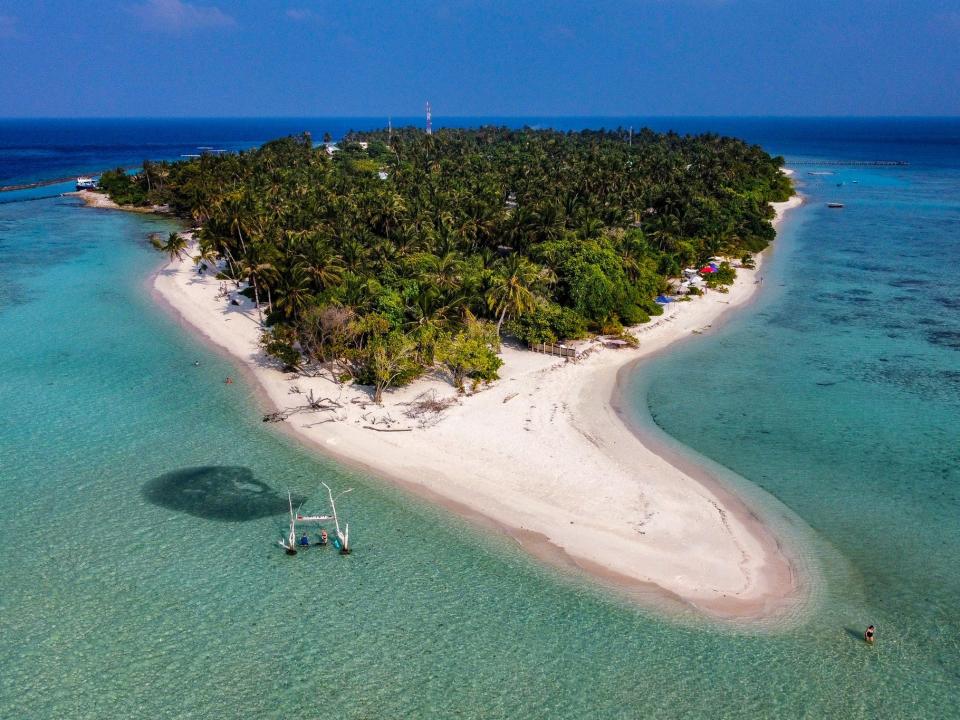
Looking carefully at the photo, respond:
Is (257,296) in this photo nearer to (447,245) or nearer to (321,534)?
(447,245)

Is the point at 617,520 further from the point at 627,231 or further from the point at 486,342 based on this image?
the point at 627,231

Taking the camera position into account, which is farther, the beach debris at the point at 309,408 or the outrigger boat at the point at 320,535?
the beach debris at the point at 309,408

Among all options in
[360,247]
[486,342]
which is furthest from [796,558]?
[360,247]

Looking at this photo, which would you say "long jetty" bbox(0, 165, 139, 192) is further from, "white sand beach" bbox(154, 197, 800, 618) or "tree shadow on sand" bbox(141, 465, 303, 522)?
"tree shadow on sand" bbox(141, 465, 303, 522)

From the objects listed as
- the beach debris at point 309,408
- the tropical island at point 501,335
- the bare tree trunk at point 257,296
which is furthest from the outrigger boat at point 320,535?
the bare tree trunk at point 257,296

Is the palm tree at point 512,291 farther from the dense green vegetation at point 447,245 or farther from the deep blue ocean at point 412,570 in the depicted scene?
the deep blue ocean at point 412,570

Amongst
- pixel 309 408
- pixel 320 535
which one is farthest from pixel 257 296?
pixel 320 535
